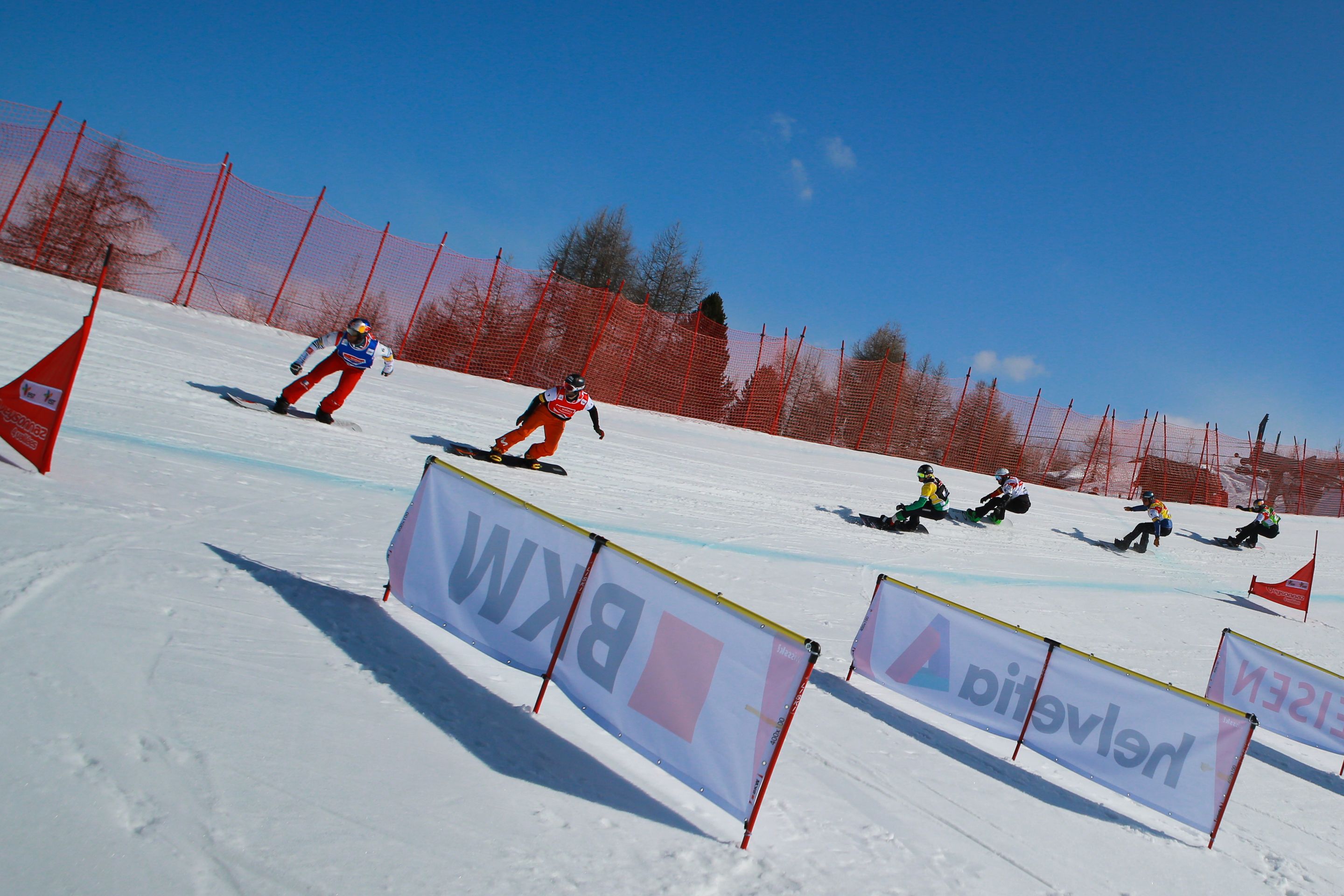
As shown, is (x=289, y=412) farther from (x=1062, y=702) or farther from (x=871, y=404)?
(x=871, y=404)

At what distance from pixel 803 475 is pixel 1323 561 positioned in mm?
14962

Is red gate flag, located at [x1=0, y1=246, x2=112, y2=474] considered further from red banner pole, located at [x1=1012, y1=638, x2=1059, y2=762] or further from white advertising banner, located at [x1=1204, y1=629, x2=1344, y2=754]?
white advertising banner, located at [x1=1204, y1=629, x2=1344, y2=754]

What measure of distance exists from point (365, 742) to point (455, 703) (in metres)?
0.61

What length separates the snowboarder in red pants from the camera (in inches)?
356

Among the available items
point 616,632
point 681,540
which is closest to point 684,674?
point 616,632

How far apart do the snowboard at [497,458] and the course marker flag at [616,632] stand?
5.49 m

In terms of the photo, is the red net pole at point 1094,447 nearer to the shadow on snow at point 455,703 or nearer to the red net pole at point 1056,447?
the red net pole at point 1056,447

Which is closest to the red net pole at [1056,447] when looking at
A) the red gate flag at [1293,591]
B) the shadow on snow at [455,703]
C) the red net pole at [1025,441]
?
the red net pole at [1025,441]

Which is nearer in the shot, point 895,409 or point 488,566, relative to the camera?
point 488,566

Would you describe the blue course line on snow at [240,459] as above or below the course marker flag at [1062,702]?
below

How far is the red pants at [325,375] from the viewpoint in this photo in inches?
355

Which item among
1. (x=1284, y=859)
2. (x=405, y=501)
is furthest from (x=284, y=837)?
(x=1284, y=859)

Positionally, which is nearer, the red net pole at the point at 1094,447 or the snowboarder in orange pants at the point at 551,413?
the snowboarder in orange pants at the point at 551,413

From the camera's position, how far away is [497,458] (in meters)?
9.88
